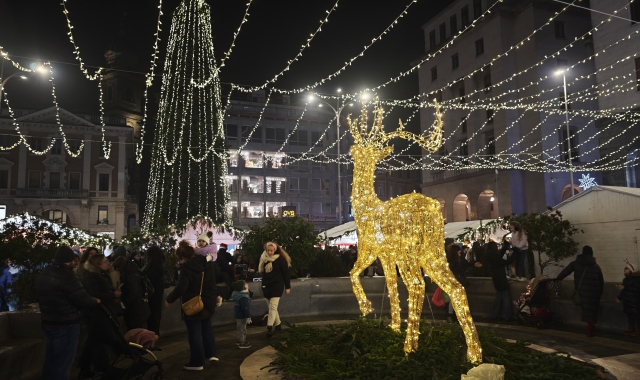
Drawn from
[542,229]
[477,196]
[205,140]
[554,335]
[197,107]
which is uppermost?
[197,107]

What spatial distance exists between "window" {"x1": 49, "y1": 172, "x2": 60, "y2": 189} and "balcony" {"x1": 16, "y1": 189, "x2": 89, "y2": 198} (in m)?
0.77

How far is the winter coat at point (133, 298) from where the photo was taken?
27.1 ft

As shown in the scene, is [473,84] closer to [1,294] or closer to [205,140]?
[205,140]

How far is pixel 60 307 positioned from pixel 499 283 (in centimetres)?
897

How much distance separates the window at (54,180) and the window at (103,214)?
175 inches

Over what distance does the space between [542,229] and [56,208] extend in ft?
149

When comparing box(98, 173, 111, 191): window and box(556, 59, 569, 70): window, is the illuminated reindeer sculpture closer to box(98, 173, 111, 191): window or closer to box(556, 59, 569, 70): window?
box(556, 59, 569, 70): window

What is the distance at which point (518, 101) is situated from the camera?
3136 cm

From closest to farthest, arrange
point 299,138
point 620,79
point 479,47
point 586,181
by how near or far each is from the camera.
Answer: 1. point 620,79
2. point 586,181
3. point 479,47
4. point 299,138

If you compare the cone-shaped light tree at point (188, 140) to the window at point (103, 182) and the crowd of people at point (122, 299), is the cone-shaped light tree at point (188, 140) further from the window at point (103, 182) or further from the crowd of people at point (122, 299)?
the window at point (103, 182)

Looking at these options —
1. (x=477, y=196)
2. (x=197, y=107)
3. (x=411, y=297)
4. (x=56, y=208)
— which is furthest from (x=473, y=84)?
(x=56, y=208)

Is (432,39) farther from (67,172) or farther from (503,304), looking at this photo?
(67,172)

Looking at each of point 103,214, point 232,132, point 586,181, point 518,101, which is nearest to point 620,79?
point 518,101

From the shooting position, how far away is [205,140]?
93.3ft
